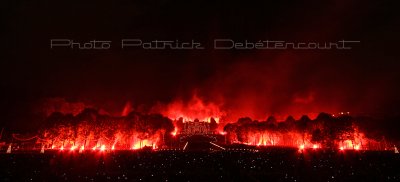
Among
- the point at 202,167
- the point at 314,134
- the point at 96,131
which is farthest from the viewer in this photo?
the point at 314,134

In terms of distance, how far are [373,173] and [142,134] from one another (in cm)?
5649

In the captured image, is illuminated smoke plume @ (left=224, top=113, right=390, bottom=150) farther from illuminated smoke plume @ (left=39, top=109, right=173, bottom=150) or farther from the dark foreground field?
illuminated smoke plume @ (left=39, top=109, right=173, bottom=150)

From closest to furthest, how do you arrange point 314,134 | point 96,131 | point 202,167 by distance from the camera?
point 202,167 < point 96,131 < point 314,134

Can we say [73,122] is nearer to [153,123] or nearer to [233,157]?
[153,123]

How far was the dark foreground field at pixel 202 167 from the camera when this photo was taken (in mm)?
36969

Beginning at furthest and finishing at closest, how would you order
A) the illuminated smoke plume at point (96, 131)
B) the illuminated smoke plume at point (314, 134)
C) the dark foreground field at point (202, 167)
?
the illuminated smoke plume at point (314, 134)
the illuminated smoke plume at point (96, 131)
the dark foreground field at point (202, 167)

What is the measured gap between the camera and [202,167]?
43.9 m

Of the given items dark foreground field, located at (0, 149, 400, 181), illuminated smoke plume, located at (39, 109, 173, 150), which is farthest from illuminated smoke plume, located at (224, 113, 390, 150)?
illuminated smoke plume, located at (39, 109, 173, 150)

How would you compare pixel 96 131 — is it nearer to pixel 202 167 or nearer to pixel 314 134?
pixel 202 167

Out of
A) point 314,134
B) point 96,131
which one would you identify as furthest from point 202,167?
point 314,134

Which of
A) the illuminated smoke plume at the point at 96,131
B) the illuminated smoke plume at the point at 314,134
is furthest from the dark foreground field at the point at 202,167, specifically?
the illuminated smoke plume at the point at 314,134

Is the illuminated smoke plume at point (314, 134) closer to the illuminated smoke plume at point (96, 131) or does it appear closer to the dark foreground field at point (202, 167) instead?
the dark foreground field at point (202, 167)

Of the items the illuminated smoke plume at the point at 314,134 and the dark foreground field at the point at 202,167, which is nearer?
the dark foreground field at the point at 202,167

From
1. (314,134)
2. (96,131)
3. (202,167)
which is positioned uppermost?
(96,131)
